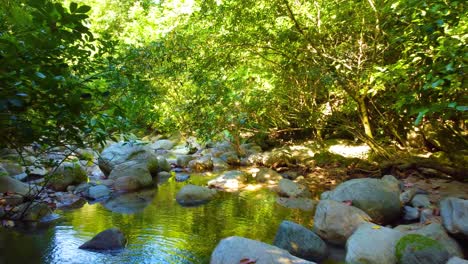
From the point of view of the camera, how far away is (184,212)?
312 inches

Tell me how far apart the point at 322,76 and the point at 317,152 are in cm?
551

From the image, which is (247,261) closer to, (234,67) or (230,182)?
(234,67)

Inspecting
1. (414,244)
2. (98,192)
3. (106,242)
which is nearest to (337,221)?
(414,244)

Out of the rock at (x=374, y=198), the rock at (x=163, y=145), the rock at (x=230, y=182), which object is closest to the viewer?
the rock at (x=374, y=198)

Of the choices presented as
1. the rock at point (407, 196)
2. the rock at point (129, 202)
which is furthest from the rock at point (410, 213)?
the rock at point (129, 202)

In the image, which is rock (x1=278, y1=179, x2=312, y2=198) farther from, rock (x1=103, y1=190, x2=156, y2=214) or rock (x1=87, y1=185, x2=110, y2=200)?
rock (x1=87, y1=185, x2=110, y2=200)

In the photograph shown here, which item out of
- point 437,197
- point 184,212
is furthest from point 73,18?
point 437,197

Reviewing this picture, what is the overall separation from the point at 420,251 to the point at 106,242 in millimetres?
4313

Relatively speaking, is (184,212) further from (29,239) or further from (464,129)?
(464,129)

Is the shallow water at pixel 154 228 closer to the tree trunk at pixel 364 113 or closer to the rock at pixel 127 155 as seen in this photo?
the rock at pixel 127 155

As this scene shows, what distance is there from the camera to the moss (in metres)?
4.61

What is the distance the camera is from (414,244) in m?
4.64

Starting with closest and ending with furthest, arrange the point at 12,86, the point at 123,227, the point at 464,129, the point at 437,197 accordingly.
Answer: the point at 12,86 → the point at 123,227 → the point at 437,197 → the point at 464,129

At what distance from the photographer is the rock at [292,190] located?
9.10m
